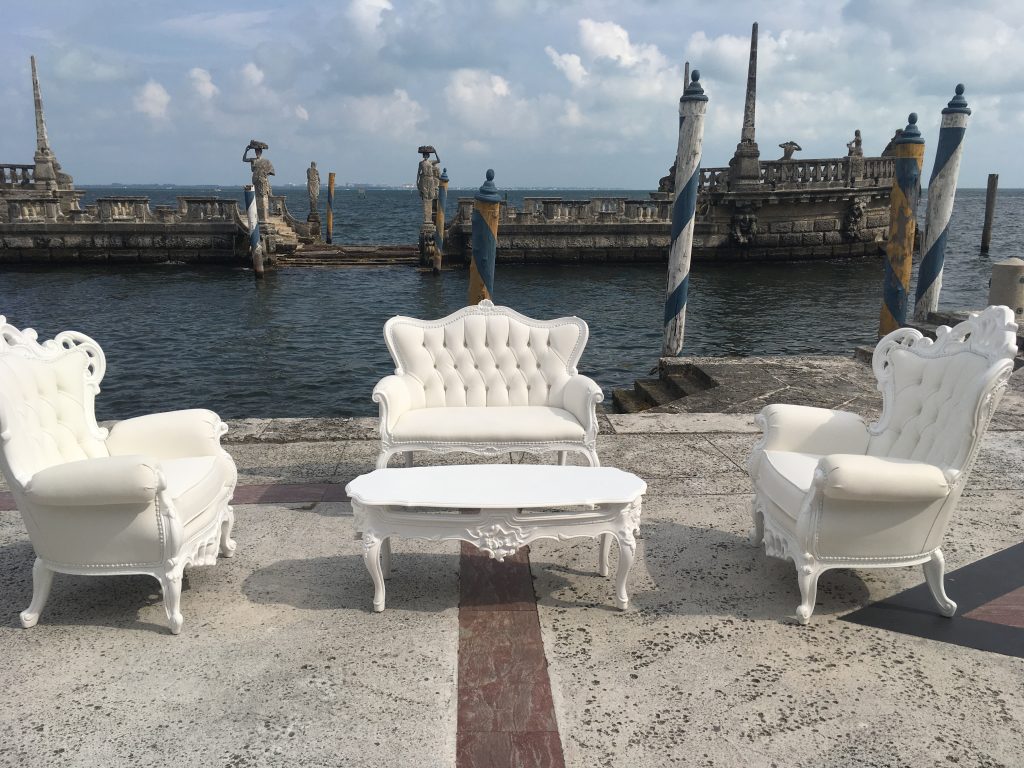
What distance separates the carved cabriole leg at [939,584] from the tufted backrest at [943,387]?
378 mm

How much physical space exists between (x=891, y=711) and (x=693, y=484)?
2049 mm

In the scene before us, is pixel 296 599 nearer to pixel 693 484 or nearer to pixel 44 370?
pixel 44 370

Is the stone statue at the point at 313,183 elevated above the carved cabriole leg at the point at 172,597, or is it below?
above

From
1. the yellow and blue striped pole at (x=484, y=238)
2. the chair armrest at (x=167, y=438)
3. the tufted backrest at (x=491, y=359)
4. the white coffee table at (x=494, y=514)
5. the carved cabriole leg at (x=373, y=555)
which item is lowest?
the carved cabriole leg at (x=373, y=555)

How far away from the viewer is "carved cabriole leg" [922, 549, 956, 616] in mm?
2973

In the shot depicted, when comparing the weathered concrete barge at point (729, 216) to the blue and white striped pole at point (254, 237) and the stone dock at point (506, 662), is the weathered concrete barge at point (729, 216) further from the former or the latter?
the stone dock at point (506, 662)

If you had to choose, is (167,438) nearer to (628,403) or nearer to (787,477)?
(787,477)

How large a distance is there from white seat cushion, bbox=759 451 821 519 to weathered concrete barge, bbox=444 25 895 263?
20987 millimetres

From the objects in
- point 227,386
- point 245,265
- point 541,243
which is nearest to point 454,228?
point 541,243

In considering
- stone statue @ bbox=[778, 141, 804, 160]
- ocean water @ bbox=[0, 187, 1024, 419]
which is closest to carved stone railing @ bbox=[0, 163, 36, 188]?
ocean water @ bbox=[0, 187, 1024, 419]

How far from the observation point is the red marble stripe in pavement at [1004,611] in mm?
2932

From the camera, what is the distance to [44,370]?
3203mm

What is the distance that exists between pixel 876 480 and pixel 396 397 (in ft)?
7.92

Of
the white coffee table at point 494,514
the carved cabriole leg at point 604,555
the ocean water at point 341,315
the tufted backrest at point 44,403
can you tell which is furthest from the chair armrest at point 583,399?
the ocean water at point 341,315
